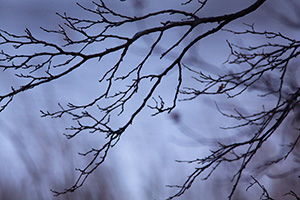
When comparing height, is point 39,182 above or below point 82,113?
above

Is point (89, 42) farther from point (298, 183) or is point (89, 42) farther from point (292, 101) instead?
point (298, 183)

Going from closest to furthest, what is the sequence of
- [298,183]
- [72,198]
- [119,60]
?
[119,60] < [298,183] < [72,198]

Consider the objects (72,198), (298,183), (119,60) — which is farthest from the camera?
(72,198)

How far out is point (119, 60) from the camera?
12.1 ft

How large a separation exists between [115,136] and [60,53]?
0.85 meters

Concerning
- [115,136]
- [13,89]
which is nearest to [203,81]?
[115,136]

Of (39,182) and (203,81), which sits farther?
(39,182)

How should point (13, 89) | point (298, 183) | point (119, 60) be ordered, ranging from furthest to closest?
point (298, 183)
point (119, 60)
point (13, 89)

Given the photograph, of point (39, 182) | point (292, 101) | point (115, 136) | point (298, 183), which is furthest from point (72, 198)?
point (292, 101)

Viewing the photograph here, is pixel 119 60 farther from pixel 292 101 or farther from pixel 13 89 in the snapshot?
pixel 292 101

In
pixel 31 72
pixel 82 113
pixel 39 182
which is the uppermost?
pixel 39 182

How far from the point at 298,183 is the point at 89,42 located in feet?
19.8

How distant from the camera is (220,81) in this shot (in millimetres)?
3748

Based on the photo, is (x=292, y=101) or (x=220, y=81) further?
(x=220, y=81)
